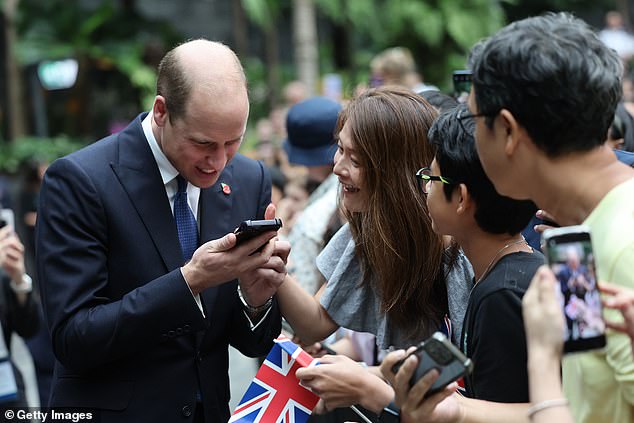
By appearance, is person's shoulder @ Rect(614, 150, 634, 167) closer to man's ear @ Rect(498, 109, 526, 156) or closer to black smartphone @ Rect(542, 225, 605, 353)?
man's ear @ Rect(498, 109, 526, 156)

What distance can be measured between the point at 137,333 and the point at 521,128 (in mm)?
1528

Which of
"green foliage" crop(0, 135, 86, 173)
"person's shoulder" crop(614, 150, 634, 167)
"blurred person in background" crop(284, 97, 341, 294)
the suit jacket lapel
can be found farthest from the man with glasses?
"green foliage" crop(0, 135, 86, 173)

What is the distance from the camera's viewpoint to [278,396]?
289cm

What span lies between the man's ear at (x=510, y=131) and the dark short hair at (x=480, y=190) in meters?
0.61

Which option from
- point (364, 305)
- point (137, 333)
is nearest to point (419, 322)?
point (364, 305)

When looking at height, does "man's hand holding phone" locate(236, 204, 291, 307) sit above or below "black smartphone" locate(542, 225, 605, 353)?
→ below

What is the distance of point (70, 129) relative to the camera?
17828 millimetres

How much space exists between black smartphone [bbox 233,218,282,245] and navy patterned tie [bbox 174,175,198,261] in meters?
0.41

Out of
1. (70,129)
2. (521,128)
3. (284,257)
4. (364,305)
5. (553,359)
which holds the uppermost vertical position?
(521,128)

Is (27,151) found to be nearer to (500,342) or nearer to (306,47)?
(306,47)

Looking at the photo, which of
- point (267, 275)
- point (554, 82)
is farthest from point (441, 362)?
point (267, 275)

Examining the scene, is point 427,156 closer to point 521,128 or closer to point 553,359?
point 521,128

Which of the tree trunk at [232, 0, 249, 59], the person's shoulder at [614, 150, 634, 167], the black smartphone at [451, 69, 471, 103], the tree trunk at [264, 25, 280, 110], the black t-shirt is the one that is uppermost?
the black smartphone at [451, 69, 471, 103]

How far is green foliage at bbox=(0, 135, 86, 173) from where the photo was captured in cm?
1384
